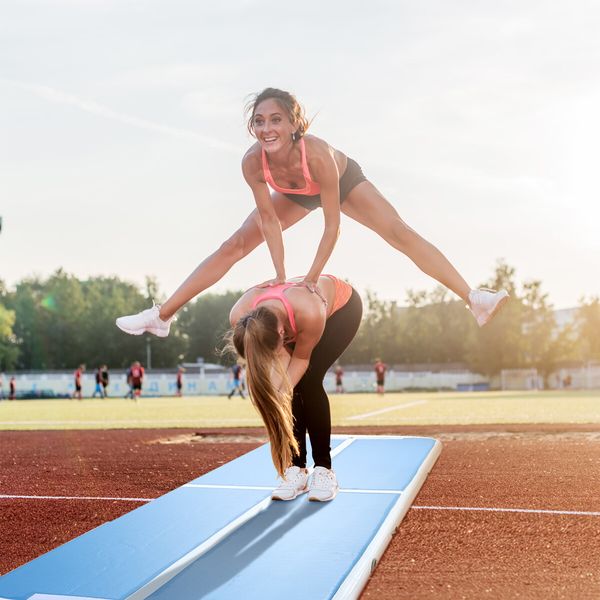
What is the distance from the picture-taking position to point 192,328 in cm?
7938

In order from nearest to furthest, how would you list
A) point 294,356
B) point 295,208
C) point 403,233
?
point 294,356, point 403,233, point 295,208

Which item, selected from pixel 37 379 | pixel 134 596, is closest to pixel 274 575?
pixel 134 596

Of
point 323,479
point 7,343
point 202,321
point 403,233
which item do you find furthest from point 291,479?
point 7,343

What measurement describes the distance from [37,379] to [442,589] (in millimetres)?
44100

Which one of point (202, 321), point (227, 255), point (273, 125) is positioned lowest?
point (227, 255)

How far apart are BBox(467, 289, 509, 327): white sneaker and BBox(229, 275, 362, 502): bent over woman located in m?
0.85

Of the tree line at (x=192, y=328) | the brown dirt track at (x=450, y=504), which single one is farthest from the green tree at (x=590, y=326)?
the brown dirt track at (x=450, y=504)

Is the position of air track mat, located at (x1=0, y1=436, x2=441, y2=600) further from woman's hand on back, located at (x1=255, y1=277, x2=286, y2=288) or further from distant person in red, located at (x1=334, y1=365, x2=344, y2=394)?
distant person in red, located at (x1=334, y1=365, x2=344, y2=394)

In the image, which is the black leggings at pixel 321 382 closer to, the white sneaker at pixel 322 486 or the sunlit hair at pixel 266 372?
the white sneaker at pixel 322 486

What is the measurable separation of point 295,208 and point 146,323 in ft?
4.71

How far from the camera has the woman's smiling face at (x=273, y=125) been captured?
4.85m

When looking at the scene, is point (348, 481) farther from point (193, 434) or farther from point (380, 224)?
point (193, 434)

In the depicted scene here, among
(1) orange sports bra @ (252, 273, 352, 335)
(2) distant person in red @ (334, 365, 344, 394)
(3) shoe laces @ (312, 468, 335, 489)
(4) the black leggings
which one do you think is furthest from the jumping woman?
(2) distant person in red @ (334, 365, 344, 394)

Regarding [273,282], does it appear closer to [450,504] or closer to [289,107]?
[289,107]
